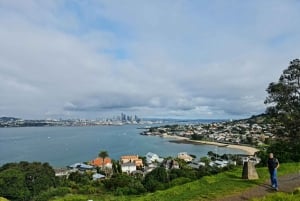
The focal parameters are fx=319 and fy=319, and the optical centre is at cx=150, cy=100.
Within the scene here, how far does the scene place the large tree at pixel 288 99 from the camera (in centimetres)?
1384

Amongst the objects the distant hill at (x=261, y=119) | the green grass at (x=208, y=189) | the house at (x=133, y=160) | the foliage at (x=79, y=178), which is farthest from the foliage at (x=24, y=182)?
the green grass at (x=208, y=189)

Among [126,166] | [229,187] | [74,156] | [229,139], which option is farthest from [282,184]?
[229,139]

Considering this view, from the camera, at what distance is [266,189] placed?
7406mm

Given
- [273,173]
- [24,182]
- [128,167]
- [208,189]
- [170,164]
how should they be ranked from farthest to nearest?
[128,167] → [170,164] → [24,182] → [208,189] → [273,173]

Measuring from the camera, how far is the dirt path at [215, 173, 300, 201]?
6793mm

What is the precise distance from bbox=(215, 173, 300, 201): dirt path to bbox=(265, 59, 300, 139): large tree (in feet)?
18.4

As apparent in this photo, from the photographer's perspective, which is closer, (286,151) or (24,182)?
(286,151)

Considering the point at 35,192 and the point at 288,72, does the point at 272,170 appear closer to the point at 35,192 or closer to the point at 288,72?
the point at 288,72

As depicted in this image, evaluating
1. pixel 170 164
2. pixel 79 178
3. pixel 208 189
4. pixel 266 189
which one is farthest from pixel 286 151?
pixel 170 164

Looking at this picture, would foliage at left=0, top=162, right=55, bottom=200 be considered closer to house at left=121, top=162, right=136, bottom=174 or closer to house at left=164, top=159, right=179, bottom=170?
house at left=121, top=162, right=136, bottom=174

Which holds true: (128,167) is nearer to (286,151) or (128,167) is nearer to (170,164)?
(170,164)

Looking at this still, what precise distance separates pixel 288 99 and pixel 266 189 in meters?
7.84

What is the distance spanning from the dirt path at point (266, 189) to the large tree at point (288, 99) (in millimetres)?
5618

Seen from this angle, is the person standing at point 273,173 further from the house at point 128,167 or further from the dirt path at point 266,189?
the house at point 128,167
